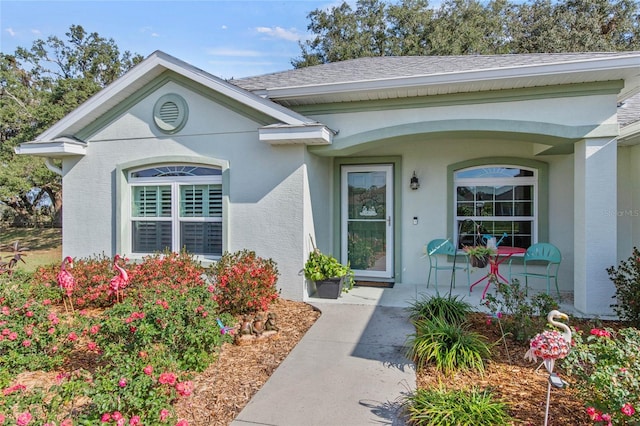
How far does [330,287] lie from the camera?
6398 millimetres

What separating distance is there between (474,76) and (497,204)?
3.00 m

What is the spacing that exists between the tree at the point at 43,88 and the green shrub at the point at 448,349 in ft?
56.5

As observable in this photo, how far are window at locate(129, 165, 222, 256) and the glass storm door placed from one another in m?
2.75

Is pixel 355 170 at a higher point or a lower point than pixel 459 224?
higher

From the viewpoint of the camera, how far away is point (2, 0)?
328 inches

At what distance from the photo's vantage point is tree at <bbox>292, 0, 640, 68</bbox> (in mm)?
17031

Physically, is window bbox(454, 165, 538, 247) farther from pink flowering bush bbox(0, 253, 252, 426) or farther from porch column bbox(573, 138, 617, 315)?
pink flowering bush bbox(0, 253, 252, 426)

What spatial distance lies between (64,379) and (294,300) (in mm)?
3969

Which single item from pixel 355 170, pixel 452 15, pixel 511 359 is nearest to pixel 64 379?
pixel 511 359

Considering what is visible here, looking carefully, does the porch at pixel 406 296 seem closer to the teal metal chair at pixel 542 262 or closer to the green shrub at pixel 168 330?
the teal metal chair at pixel 542 262

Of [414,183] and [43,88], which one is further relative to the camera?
[43,88]

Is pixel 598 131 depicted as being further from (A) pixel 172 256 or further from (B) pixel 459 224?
(A) pixel 172 256

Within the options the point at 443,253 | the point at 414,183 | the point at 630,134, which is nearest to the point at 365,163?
the point at 414,183

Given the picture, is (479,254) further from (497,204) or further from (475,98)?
(475,98)
